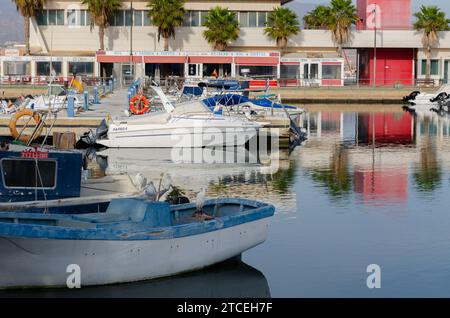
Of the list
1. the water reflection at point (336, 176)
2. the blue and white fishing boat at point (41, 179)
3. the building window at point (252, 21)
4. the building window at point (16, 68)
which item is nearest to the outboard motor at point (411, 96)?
the building window at point (252, 21)

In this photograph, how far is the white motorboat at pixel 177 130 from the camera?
42.2 meters

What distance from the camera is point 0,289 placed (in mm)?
17469

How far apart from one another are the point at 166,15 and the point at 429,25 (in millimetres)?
26339

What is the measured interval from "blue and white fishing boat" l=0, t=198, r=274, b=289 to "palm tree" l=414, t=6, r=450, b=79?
83.4 meters

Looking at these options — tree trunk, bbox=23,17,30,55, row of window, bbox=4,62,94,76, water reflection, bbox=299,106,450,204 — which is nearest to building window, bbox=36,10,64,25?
tree trunk, bbox=23,17,30,55

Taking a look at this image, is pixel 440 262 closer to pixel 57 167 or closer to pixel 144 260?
pixel 144 260

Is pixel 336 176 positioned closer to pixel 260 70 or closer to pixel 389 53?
pixel 260 70

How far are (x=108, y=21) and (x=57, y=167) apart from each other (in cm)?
7629

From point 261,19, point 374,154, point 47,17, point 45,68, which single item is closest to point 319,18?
point 261,19

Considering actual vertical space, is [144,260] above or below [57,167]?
below

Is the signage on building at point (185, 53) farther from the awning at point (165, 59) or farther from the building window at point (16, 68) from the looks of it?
the building window at point (16, 68)

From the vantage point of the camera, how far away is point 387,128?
60.6 m

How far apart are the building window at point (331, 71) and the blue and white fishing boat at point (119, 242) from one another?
74847 mm

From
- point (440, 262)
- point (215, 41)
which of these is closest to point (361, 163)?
point (440, 262)
